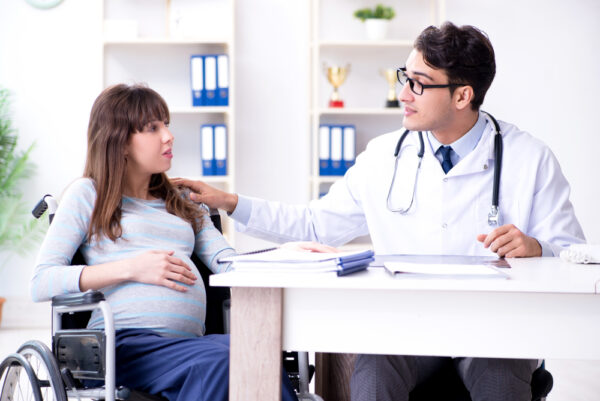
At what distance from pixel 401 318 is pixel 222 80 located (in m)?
3.17

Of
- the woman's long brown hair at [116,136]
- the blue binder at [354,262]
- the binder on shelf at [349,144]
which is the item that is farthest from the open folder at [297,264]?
the binder on shelf at [349,144]

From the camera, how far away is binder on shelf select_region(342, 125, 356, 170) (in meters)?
4.24

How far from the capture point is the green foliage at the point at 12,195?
14.3ft

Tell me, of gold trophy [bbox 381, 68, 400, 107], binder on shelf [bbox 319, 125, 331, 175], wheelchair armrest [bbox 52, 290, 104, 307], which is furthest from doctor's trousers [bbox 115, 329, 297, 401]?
gold trophy [bbox 381, 68, 400, 107]

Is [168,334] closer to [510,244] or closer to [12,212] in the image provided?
[510,244]

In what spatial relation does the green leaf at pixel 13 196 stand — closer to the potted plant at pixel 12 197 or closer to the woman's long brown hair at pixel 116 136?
the potted plant at pixel 12 197

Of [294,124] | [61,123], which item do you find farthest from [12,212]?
[294,124]

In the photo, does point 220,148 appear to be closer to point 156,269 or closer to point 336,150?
point 336,150

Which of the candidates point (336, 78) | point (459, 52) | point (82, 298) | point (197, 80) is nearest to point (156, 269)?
point (82, 298)

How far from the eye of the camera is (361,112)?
4238mm

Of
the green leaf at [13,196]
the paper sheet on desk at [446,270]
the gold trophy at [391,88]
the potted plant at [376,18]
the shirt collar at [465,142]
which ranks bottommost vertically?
the green leaf at [13,196]

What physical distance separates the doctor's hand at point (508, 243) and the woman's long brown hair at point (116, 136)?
2.56 ft

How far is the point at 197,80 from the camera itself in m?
4.27

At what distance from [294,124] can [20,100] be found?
165 centimetres
